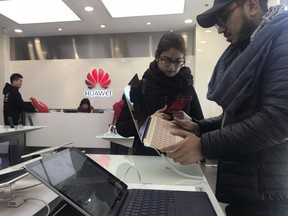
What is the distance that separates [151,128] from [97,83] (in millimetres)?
5113

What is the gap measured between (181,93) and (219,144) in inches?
25.8

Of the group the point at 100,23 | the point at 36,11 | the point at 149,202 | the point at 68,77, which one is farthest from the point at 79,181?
the point at 68,77

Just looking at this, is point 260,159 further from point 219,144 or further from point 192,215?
point 192,215

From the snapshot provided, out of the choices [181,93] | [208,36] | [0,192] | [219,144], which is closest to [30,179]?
[0,192]

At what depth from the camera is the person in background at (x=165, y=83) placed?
1.15m

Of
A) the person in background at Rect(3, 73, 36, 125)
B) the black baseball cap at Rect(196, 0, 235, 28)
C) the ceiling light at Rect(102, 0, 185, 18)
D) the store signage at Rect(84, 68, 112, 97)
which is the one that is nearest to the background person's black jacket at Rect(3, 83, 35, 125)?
the person in background at Rect(3, 73, 36, 125)

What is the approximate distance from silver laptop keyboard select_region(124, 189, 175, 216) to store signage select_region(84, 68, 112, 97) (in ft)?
16.8

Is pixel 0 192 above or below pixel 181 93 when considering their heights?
below

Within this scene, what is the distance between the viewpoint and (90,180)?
0.60 m

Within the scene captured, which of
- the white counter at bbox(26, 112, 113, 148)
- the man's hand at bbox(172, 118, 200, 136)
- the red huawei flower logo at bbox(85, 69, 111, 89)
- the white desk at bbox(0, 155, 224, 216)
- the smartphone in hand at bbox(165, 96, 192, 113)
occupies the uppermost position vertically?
the red huawei flower logo at bbox(85, 69, 111, 89)

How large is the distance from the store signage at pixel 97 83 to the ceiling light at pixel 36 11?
139 centimetres

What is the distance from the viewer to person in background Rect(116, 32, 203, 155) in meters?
1.15

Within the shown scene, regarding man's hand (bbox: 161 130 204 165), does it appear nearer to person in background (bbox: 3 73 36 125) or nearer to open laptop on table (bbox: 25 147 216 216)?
open laptop on table (bbox: 25 147 216 216)

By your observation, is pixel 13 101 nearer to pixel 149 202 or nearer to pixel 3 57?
pixel 3 57
